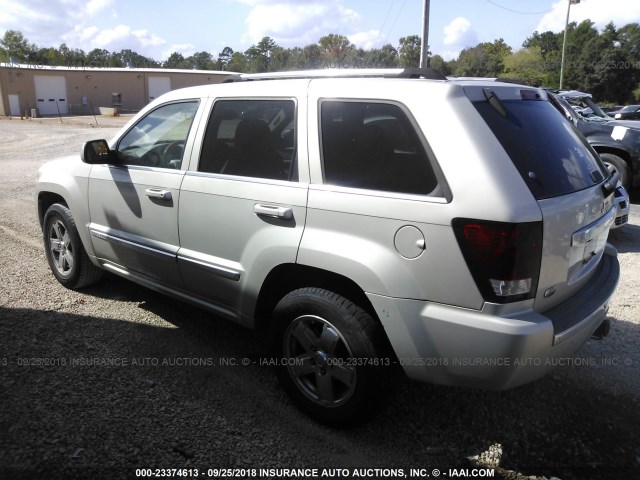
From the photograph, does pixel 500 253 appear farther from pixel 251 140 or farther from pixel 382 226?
pixel 251 140

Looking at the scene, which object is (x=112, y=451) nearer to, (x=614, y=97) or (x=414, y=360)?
(x=414, y=360)

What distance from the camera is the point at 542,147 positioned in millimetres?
2668

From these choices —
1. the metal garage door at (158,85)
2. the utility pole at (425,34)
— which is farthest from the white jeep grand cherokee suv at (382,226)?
the metal garage door at (158,85)

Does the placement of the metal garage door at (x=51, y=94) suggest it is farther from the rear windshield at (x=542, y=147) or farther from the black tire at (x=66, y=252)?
the rear windshield at (x=542, y=147)

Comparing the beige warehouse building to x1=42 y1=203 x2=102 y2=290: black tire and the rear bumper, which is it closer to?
x1=42 y1=203 x2=102 y2=290: black tire

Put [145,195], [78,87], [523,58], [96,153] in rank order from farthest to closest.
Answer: [523,58] → [78,87] → [96,153] → [145,195]

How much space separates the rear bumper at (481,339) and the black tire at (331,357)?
0.14 m

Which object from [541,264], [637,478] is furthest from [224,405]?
[637,478]

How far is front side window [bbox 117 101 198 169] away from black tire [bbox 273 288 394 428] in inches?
56.0

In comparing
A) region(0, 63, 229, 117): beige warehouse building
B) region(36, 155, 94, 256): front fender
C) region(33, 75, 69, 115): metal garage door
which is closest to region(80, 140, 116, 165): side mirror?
region(36, 155, 94, 256): front fender

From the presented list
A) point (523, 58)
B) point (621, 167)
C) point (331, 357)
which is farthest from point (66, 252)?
point (523, 58)

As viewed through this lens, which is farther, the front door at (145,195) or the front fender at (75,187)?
the front fender at (75,187)

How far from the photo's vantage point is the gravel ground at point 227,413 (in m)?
2.69

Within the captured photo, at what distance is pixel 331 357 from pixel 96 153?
2496mm
